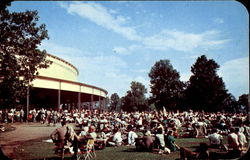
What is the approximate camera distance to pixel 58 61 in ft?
114

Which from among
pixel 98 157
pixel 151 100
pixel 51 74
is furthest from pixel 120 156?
pixel 151 100

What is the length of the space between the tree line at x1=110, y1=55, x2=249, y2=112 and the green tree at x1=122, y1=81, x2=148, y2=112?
1442 centimetres

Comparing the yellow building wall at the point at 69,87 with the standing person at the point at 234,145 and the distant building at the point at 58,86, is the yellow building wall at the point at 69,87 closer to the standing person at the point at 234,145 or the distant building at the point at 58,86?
the distant building at the point at 58,86

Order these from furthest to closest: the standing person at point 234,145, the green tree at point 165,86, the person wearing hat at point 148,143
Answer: the green tree at point 165,86, the person wearing hat at point 148,143, the standing person at point 234,145

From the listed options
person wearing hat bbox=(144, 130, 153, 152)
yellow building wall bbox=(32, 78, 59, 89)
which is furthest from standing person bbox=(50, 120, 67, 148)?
yellow building wall bbox=(32, 78, 59, 89)

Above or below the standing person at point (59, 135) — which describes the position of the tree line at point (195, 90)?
above

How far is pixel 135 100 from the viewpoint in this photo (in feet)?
260

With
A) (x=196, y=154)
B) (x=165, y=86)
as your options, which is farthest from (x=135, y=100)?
(x=196, y=154)

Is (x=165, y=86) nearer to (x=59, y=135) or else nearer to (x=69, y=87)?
(x=69, y=87)

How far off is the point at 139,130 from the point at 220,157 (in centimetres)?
1081

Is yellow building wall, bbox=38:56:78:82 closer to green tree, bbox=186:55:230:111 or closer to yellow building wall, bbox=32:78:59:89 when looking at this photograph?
yellow building wall, bbox=32:78:59:89

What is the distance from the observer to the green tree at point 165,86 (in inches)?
2222

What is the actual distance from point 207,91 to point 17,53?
131 ft

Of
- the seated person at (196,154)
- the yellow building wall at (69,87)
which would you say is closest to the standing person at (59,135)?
the seated person at (196,154)
